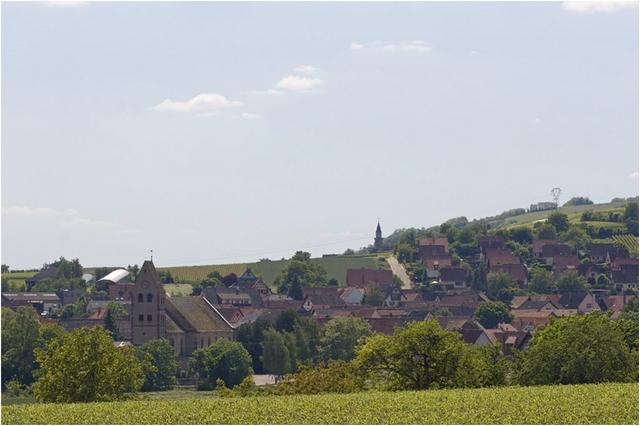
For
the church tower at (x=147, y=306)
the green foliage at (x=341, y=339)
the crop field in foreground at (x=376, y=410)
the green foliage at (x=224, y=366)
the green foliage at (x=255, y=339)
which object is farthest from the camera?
the church tower at (x=147, y=306)

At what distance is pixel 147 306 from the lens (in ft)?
496

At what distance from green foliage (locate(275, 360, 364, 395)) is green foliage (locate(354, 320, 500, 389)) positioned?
4.66ft

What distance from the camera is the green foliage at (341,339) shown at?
461ft

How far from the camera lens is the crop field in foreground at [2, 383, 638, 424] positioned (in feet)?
151

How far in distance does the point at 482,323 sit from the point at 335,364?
11006 cm

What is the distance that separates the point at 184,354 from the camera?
15050 centimetres

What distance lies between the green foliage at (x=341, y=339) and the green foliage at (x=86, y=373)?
6882 cm

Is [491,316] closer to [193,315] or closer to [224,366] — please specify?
[193,315]

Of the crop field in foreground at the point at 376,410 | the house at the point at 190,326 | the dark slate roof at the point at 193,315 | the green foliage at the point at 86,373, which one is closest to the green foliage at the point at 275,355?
the house at the point at 190,326

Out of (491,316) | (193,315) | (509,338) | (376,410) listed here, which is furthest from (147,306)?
(376,410)

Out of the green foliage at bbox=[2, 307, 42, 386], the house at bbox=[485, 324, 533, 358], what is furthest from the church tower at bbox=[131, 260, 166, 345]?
the house at bbox=[485, 324, 533, 358]

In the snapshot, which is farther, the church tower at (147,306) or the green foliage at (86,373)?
the church tower at (147,306)

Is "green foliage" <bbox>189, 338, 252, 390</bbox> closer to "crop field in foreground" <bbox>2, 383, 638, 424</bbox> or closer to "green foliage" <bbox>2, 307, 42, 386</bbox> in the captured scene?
"green foliage" <bbox>2, 307, 42, 386</bbox>

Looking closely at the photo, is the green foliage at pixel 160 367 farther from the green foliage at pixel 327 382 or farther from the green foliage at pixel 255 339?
the green foliage at pixel 327 382
